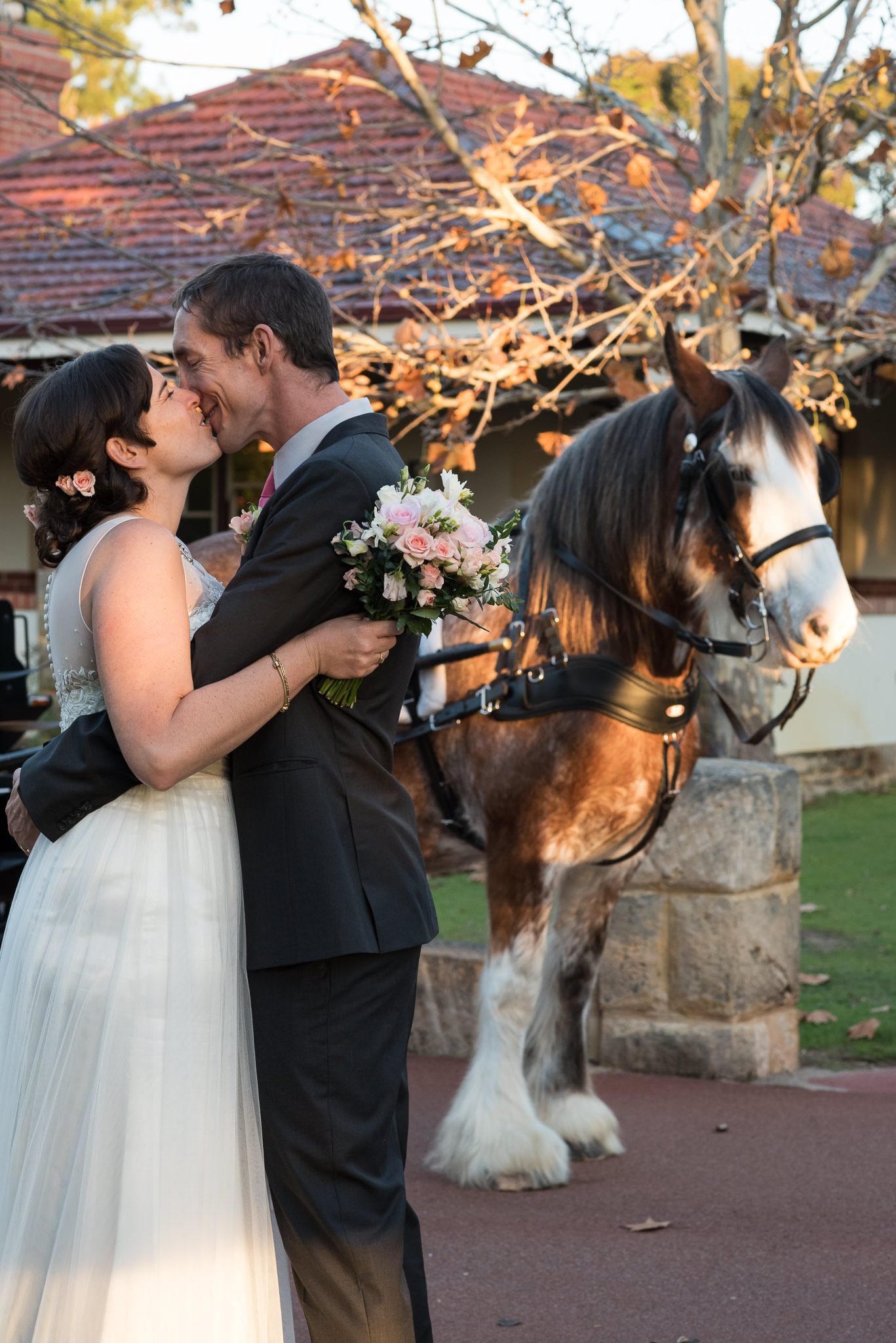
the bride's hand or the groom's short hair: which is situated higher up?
the groom's short hair

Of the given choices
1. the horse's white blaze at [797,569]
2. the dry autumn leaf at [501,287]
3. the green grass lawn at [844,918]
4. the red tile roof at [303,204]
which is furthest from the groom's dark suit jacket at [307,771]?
the red tile roof at [303,204]

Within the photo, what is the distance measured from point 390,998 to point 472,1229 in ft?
6.19

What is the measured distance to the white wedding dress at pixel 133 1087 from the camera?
7.25 feet

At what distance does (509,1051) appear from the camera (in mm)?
4078

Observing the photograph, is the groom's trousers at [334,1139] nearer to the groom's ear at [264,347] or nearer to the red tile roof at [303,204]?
the groom's ear at [264,347]

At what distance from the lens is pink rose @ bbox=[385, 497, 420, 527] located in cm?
209

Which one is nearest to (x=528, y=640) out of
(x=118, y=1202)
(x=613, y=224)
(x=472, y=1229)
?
(x=472, y=1229)

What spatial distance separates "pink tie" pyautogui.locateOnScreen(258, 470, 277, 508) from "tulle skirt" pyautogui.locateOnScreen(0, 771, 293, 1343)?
52 cm

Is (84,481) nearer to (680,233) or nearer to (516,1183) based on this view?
(516,1183)

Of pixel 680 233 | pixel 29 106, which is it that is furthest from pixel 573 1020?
pixel 29 106

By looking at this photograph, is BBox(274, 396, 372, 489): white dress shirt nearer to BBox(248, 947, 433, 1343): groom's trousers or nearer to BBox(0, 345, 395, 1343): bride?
BBox(0, 345, 395, 1343): bride

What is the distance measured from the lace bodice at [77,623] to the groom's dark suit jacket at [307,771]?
3.2 inches

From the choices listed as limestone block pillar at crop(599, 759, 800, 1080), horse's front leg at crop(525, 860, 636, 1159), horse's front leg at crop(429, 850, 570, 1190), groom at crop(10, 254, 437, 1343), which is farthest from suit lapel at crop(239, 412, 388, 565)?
limestone block pillar at crop(599, 759, 800, 1080)

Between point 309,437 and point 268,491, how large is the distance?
16.0 inches
